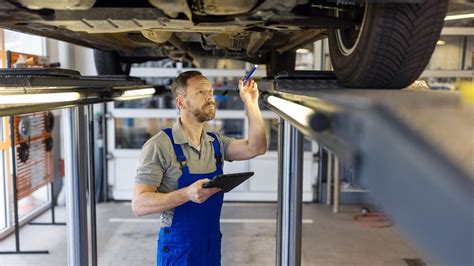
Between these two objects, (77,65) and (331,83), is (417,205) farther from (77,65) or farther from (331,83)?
(77,65)

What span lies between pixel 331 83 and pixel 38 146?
12.2 feet

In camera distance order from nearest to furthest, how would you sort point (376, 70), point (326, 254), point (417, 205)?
point (417, 205)
point (376, 70)
point (326, 254)

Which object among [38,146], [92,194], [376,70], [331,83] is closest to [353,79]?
[376,70]

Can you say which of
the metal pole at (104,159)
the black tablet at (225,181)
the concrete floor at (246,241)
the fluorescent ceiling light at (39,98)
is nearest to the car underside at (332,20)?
the fluorescent ceiling light at (39,98)

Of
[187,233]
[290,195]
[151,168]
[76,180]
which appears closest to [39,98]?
[151,168]

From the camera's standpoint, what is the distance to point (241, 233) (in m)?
4.48

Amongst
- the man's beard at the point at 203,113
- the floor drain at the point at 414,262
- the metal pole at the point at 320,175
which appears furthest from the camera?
the metal pole at the point at 320,175

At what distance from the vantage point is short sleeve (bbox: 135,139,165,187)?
2004 mm

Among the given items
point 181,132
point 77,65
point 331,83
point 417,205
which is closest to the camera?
point 417,205

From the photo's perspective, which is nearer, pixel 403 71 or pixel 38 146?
pixel 403 71

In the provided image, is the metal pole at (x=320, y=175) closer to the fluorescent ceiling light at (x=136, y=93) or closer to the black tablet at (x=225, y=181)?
the fluorescent ceiling light at (x=136, y=93)

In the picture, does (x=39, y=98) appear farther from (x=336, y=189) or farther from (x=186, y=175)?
(x=336, y=189)

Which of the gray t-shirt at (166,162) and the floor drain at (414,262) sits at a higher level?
the gray t-shirt at (166,162)

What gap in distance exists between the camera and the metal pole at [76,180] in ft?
7.92
